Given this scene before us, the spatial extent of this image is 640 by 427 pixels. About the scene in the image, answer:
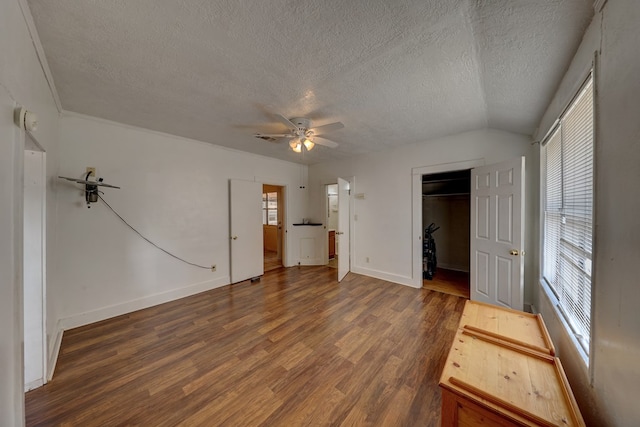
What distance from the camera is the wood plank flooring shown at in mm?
1492

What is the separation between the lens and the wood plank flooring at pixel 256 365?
1492 millimetres

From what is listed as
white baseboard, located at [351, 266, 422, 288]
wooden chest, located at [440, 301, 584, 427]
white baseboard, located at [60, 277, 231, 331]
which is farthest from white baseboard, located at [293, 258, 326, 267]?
wooden chest, located at [440, 301, 584, 427]

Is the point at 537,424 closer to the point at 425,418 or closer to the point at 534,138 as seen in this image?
the point at 425,418

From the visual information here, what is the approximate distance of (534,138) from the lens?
9.02 feet

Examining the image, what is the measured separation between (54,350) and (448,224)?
6.34 m

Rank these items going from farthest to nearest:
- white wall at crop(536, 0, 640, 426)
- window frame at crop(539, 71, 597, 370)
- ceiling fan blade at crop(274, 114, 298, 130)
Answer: ceiling fan blade at crop(274, 114, 298, 130)
window frame at crop(539, 71, 597, 370)
white wall at crop(536, 0, 640, 426)

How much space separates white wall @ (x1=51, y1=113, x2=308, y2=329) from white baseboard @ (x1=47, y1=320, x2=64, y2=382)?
0.16 metres

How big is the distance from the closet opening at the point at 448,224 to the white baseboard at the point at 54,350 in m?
4.87

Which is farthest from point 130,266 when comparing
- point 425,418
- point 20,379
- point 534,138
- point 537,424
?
point 534,138

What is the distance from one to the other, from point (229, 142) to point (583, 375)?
4366 mm

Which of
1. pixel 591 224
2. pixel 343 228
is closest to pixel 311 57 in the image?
pixel 591 224

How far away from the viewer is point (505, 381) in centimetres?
112

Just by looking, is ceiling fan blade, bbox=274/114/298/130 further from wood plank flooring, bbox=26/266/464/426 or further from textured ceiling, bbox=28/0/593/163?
wood plank flooring, bbox=26/266/464/426

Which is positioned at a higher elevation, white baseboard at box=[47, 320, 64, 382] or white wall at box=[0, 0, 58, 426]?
white wall at box=[0, 0, 58, 426]
